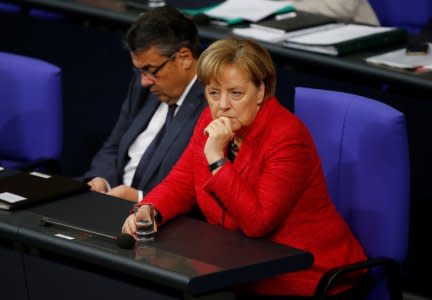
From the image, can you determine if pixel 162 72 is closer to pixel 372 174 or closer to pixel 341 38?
pixel 372 174

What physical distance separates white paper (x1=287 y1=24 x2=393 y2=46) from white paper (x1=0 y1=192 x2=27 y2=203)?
62.5 inches

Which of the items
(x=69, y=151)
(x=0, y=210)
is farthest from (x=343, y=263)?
(x=69, y=151)

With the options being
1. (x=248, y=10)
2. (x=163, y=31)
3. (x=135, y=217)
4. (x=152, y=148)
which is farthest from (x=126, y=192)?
(x=248, y=10)

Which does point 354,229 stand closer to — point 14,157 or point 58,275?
point 58,275

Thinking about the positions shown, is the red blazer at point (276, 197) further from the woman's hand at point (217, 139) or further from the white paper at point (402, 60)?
the white paper at point (402, 60)

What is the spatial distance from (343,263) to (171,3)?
2689 millimetres

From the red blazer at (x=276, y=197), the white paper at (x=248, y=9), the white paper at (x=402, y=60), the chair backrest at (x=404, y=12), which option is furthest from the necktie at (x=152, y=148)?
the chair backrest at (x=404, y=12)

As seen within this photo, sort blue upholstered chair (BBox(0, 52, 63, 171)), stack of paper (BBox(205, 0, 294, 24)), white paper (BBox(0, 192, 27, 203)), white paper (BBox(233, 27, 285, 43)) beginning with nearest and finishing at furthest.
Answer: white paper (BBox(0, 192, 27, 203))
blue upholstered chair (BBox(0, 52, 63, 171))
white paper (BBox(233, 27, 285, 43))
stack of paper (BBox(205, 0, 294, 24))

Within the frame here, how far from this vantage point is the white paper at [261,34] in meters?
4.39

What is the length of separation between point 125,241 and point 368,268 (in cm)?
75

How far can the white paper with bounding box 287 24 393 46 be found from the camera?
4238mm

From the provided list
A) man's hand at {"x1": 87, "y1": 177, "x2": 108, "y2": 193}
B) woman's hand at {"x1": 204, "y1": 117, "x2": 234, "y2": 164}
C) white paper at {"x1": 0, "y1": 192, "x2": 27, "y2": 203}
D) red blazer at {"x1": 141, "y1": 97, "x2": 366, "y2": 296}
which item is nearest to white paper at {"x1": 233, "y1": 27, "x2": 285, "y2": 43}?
man's hand at {"x1": 87, "y1": 177, "x2": 108, "y2": 193}

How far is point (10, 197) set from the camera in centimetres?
307

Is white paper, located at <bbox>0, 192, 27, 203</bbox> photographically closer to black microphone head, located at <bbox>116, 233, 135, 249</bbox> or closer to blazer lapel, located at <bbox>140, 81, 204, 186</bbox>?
black microphone head, located at <bbox>116, 233, 135, 249</bbox>
